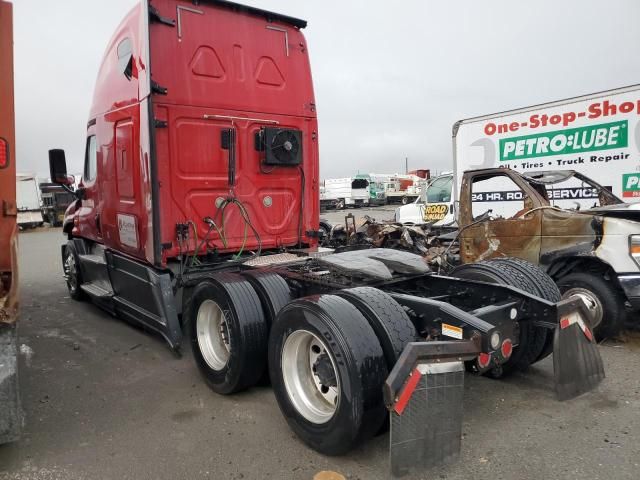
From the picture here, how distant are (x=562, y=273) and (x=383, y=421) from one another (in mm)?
3507

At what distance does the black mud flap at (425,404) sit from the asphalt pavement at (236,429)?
1.14ft

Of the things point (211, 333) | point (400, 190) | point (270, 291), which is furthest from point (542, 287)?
point (400, 190)

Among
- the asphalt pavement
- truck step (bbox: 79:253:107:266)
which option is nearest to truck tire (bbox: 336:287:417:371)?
the asphalt pavement

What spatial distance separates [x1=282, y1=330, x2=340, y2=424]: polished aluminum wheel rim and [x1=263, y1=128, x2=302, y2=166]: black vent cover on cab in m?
2.77

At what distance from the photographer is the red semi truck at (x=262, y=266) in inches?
108

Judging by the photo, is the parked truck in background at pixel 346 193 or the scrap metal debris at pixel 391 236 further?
the parked truck in background at pixel 346 193

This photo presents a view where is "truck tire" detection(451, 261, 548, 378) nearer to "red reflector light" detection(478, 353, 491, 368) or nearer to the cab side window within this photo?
"red reflector light" detection(478, 353, 491, 368)

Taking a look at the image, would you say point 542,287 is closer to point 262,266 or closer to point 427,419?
point 427,419

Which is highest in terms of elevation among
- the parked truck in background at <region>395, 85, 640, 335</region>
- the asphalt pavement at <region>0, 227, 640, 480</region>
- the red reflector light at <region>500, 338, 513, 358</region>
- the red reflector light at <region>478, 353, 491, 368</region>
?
the parked truck in background at <region>395, 85, 640, 335</region>

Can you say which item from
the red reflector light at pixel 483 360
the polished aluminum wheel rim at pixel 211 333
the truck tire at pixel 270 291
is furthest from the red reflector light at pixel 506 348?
the polished aluminum wheel rim at pixel 211 333

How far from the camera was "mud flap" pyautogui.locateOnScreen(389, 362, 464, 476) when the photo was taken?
95.9 inches

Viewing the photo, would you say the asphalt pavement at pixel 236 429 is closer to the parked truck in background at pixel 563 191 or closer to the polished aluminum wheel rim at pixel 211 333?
the polished aluminum wheel rim at pixel 211 333

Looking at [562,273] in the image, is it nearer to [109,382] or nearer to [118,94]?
[109,382]

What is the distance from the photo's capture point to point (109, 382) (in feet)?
14.2
